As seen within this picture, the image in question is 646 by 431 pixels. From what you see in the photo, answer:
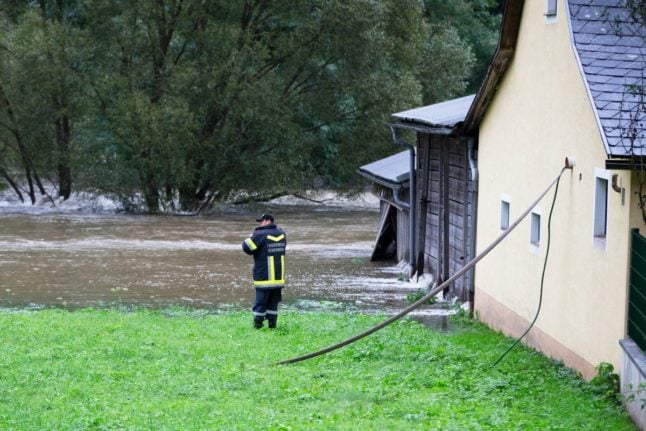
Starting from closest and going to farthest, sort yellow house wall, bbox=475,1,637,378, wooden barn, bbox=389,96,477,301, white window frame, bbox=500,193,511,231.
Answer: yellow house wall, bbox=475,1,637,378 < white window frame, bbox=500,193,511,231 < wooden barn, bbox=389,96,477,301

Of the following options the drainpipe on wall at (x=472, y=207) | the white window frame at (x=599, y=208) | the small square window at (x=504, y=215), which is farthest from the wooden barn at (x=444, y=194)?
the white window frame at (x=599, y=208)

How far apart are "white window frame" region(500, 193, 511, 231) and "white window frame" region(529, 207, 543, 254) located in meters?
1.63

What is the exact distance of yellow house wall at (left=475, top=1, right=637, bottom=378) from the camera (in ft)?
34.5

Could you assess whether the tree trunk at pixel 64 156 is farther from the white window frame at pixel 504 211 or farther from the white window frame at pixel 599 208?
the white window frame at pixel 599 208

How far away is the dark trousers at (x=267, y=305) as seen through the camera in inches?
594

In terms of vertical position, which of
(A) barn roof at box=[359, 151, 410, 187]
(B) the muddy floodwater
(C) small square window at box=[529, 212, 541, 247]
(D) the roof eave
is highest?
(D) the roof eave

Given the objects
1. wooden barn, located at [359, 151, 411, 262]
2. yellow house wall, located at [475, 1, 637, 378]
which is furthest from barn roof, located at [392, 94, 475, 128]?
wooden barn, located at [359, 151, 411, 262]

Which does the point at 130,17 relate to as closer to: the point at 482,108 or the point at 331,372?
the point at 482,108

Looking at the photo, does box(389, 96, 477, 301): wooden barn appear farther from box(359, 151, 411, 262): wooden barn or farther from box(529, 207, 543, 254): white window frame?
box(529, 207, 543, 254): white window frame

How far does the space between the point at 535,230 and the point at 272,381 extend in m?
5.14

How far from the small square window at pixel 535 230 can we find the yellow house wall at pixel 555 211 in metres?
0.14

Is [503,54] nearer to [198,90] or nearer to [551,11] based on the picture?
[551,11]

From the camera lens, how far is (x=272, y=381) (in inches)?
416

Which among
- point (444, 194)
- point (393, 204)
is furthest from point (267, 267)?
point (393, 204)
